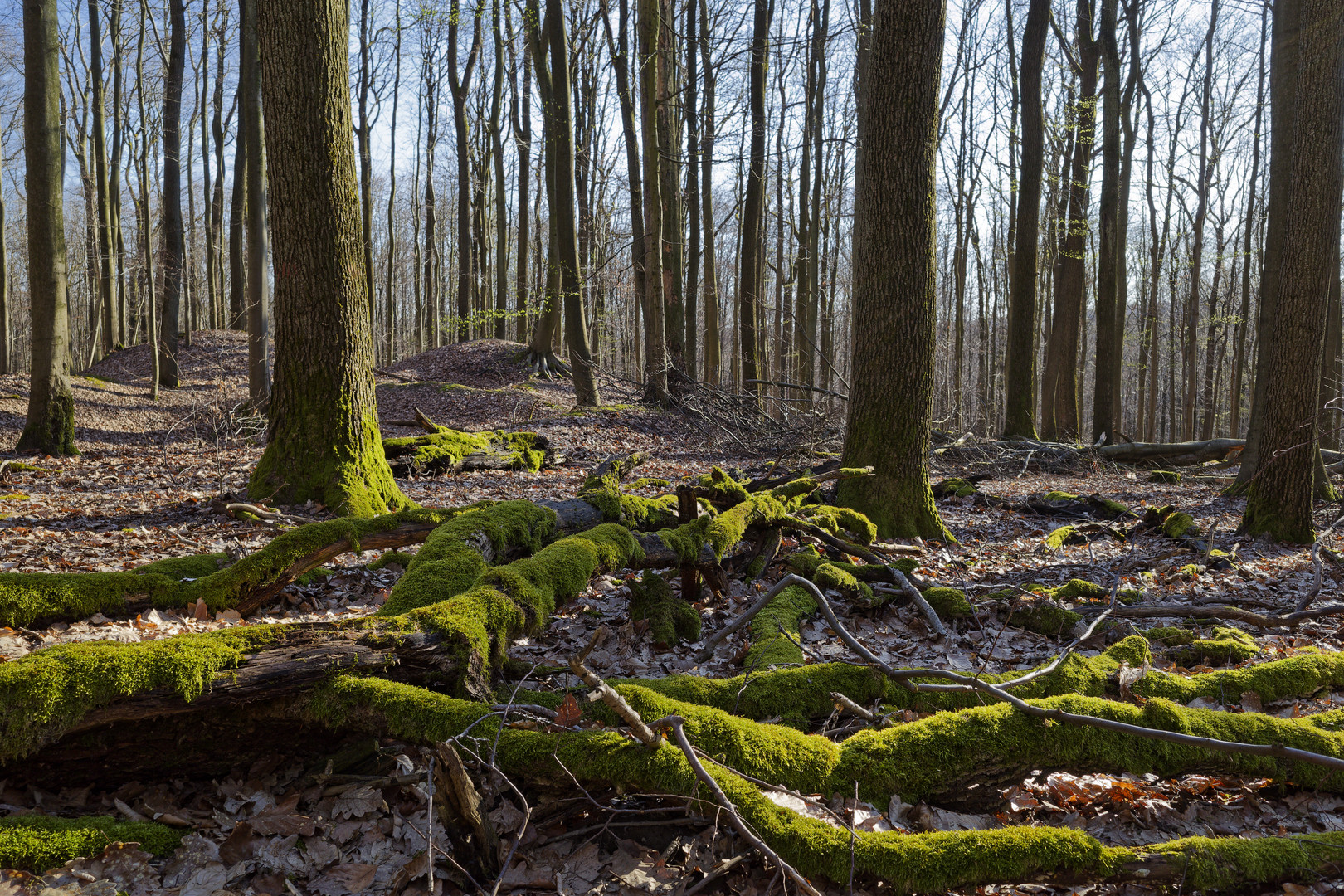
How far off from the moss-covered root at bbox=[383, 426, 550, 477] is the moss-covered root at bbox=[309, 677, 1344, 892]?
649cm

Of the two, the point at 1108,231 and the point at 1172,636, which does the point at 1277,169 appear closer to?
the point at 1108,231

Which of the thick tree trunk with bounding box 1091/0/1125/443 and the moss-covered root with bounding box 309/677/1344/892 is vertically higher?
the thick tree trunk with bounding box 1091/0/1125/443

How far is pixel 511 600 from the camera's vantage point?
309cm

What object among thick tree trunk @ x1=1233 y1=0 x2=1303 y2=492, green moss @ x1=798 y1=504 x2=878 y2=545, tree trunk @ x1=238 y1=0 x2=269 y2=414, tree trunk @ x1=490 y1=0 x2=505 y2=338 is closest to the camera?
green moss @ x1=798 y1=504 x2=878 y2=545

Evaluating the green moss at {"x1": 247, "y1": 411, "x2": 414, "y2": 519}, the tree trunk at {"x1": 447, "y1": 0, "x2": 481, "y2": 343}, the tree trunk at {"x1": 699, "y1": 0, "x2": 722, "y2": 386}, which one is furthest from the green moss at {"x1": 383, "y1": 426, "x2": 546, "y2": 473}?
the tree trunk at {"x1": 447, "y1": 0, "x2": 481, "y2": 343}

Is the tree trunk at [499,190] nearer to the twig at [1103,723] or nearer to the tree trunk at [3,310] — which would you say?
the tree trunk at [3,310]

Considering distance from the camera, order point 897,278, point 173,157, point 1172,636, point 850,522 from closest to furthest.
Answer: point 1172,636
point 850,522
point 897,278
point 173,157

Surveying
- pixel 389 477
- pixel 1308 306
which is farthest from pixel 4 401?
pixel 1308 306

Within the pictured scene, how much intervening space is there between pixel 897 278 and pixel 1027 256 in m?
8.43

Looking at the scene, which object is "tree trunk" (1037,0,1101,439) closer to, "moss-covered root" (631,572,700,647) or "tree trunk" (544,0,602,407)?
"tree trunk" (544,0,602,407)

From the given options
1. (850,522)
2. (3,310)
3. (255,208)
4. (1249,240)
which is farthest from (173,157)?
(1249,240)

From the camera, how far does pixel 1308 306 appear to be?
6.75 meters

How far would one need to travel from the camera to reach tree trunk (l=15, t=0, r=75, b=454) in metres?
9.20

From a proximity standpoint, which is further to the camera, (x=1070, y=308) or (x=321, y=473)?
(x=1070, y=308)
